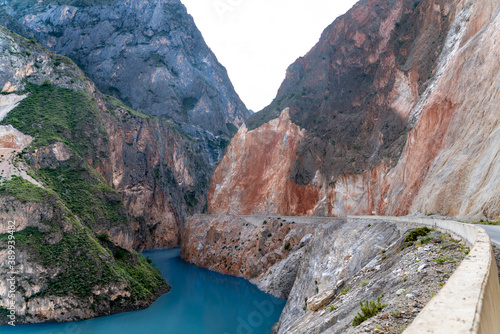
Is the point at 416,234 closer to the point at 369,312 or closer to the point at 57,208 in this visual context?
the point at 369,312

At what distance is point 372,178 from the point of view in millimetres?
47062

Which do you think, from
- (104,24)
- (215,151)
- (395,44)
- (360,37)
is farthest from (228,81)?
(395,44)

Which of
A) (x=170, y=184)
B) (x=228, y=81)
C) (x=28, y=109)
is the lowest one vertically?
(x=170, y=184)

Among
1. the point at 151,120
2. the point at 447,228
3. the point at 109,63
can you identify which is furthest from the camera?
the point at 109,63

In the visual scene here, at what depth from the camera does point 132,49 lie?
133875mm

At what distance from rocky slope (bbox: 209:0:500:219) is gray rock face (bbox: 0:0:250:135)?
67.4m

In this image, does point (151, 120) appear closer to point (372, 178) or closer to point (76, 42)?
point (76, 42)

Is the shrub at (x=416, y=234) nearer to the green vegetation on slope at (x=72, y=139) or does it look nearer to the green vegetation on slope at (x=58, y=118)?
the green vegetation on slope at (x=72, y=139)

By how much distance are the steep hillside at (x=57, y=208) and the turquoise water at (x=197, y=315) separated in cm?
177

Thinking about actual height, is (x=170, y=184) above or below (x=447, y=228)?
above

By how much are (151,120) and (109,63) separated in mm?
38115

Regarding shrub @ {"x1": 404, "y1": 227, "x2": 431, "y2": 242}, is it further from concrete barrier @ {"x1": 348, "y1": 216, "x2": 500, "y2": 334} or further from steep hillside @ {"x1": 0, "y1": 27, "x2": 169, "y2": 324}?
steep hillside @ {"x1": 0, "y1": 27, "x2": 169, "y2": 324}

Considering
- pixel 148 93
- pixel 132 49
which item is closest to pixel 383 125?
pixel 148 93

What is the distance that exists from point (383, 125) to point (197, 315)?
1410 inches
